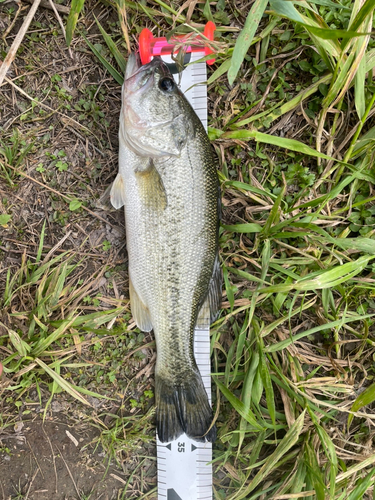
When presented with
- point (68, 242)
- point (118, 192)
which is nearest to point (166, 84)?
point (118, 192)

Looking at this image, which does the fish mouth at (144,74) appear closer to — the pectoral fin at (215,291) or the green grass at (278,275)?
the green grass at (278,275)

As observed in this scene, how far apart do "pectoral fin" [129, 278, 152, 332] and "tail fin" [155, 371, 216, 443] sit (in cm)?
34

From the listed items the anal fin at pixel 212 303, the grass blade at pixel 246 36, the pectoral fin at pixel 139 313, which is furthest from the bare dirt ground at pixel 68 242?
the grass blade at pixel 246 36

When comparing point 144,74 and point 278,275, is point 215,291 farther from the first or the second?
point 144,74

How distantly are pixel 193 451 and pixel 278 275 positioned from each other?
1.30m

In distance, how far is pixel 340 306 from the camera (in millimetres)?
2223

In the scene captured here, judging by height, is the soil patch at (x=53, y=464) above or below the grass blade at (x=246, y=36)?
below

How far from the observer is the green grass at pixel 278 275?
2088mm


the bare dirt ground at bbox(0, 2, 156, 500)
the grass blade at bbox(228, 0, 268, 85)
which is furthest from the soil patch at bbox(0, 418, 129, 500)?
the grass blade at bbox(228, 0, 268, 85)

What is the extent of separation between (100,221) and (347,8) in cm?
200

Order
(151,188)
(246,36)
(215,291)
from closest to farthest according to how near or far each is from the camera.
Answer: (246,36) < (151,188) < (215,291)

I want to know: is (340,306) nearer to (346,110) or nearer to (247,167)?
(247,167)

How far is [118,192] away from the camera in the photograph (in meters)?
2.07

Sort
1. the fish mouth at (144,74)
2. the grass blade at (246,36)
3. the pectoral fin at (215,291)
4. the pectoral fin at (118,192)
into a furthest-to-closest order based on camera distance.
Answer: the pectoral fin at (215,291), the pectoral fin at (118,192), the fish mouth at (144,74), the grass blade at (246,36)
